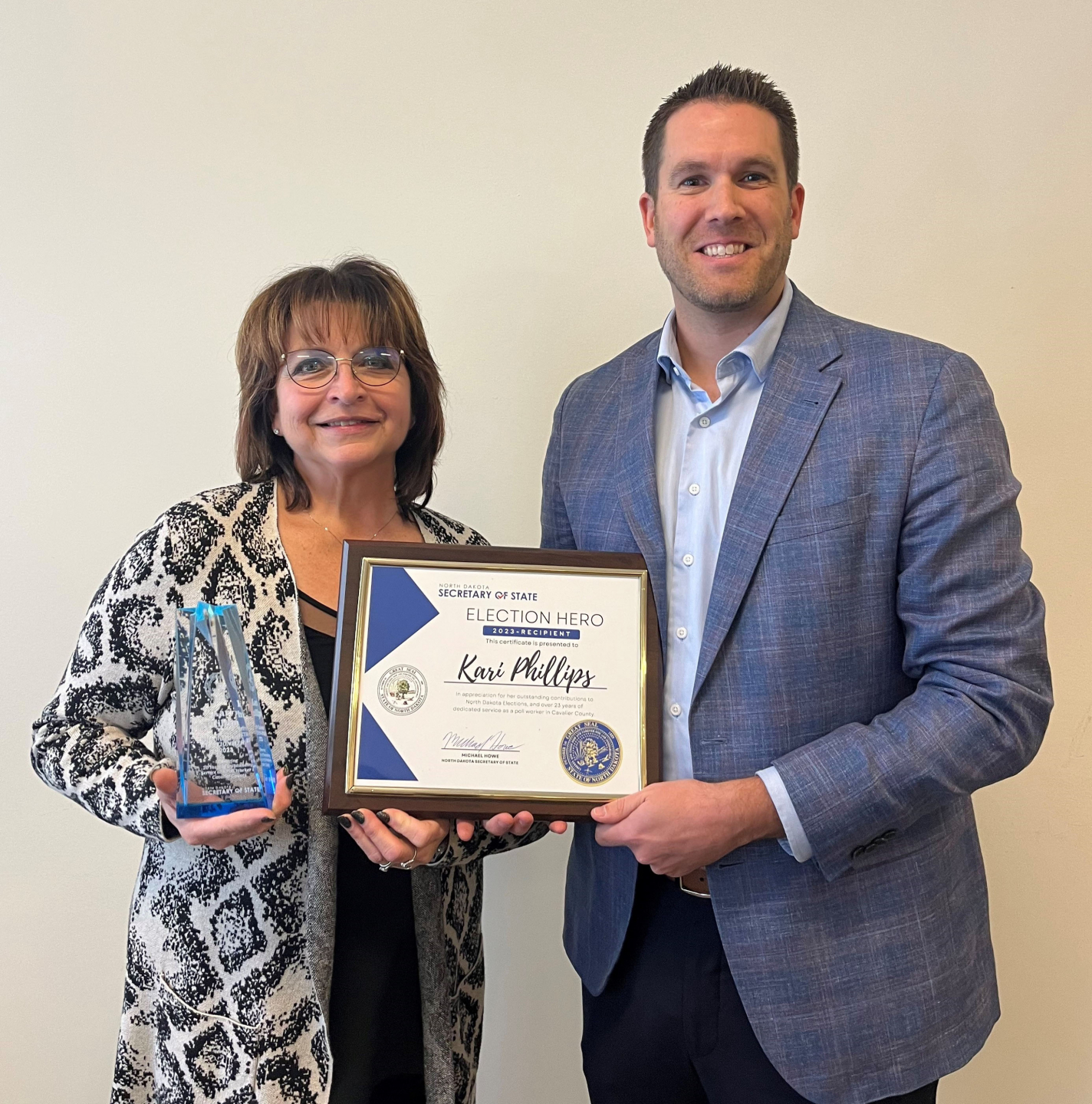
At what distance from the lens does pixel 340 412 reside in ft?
5.12

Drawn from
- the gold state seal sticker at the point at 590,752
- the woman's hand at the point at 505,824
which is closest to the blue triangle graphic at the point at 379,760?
the woman's hand at the point at 505,824

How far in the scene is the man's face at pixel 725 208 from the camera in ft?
4.91

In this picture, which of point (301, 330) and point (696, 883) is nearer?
point (696, 883)

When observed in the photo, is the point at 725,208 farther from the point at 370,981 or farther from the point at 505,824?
the point at 370,981

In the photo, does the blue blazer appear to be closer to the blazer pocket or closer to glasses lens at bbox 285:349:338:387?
the blazer pocket

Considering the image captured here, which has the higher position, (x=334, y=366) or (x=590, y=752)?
(x=334, y=366)

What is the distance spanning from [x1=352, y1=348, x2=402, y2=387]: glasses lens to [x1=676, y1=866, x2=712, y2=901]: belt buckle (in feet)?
2.99

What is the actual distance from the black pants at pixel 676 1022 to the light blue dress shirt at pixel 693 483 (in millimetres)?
216

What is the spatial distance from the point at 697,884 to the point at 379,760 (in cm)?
50

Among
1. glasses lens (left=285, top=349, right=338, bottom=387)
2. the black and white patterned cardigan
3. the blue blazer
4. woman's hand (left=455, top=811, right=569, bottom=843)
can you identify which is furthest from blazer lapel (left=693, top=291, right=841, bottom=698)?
glasses lens (left=285, top=349, right=338, bottom=387)

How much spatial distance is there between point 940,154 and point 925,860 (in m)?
1.43

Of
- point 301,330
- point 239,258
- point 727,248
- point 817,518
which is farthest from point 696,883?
point 239,258

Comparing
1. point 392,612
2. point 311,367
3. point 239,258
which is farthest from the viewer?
point 239,258

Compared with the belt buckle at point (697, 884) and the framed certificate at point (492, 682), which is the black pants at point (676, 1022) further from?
the framed certificate at point (492, 682)
